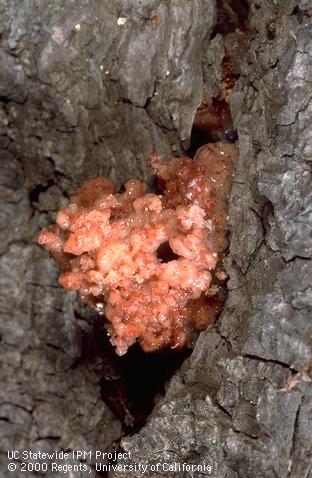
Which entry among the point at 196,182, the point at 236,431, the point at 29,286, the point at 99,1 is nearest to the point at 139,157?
the point at 196,182

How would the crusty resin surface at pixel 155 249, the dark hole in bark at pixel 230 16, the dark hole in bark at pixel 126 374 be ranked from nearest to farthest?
the crusty resin surface at pixel 155 249 < the dark hole in bark at pixel 230 16 < the dark hole in bark at pixel 126 374

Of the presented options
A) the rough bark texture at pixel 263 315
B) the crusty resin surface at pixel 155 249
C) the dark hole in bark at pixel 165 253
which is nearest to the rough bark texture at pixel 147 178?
the rough bark texture at pixel 263 315

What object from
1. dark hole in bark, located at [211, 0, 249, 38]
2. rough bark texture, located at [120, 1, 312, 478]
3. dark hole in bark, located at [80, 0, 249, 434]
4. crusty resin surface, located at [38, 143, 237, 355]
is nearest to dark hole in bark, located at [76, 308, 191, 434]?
dark hole in bark, located at [80, 0, 249, 434]

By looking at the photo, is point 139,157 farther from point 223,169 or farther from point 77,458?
point 77,458

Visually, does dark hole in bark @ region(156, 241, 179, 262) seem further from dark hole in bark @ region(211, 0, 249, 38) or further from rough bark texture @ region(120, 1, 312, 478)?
dark hole in bark @ region(211, 0, 249, 38)

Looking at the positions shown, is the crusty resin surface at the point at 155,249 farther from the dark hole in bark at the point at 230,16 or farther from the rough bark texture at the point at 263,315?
the dark hole in bark at the point at 230,16
